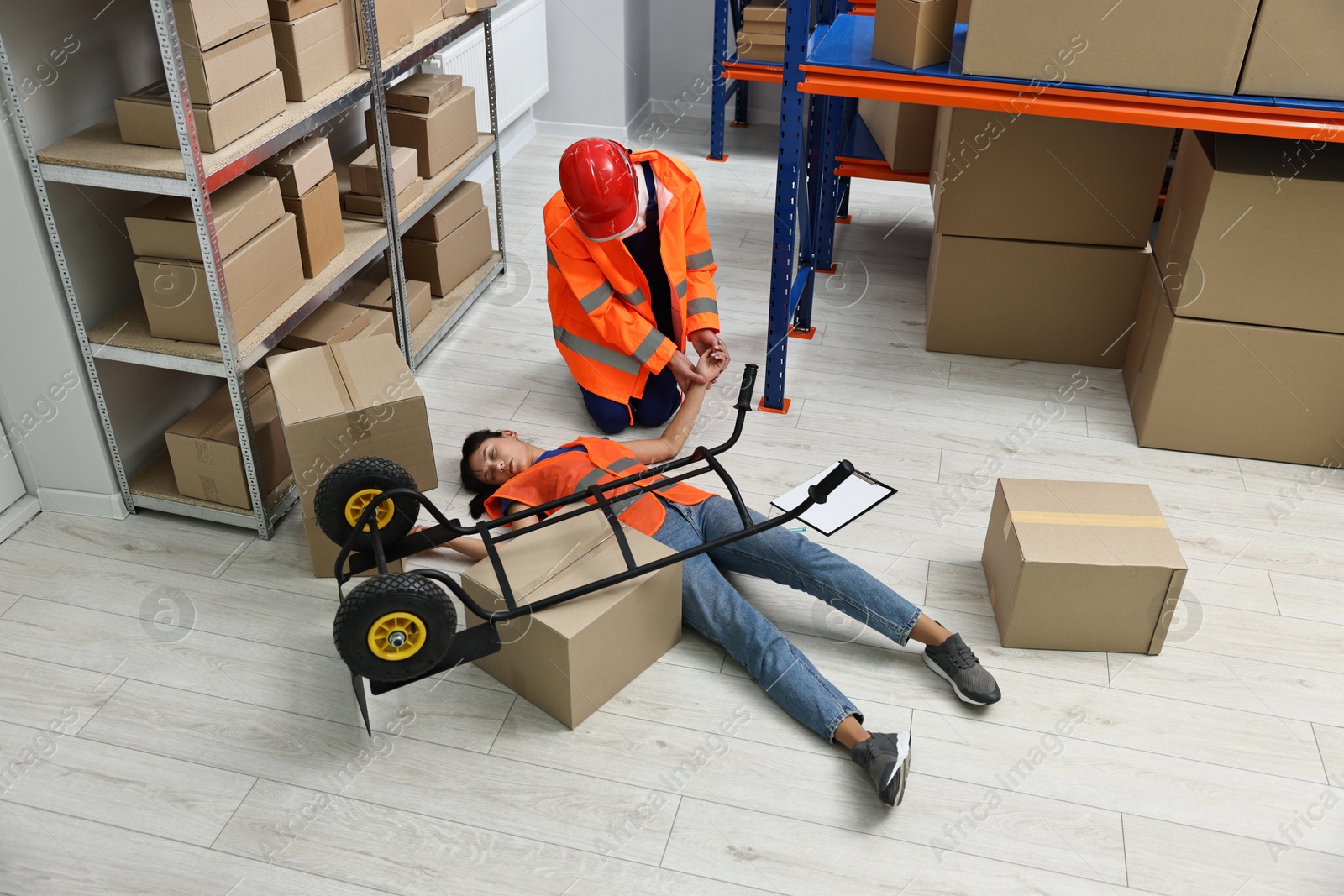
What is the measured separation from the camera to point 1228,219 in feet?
9.56

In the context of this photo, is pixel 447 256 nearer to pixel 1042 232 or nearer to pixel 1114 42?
pixel 1042 232

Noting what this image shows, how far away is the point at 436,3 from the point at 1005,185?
2.02 meters

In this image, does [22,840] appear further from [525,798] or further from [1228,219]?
[1228,219]

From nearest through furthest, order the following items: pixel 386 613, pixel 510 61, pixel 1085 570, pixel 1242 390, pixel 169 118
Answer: pixel 386 613
pixel 1085 570
pixel 169 118
pixel 1242 390
pixel 510 61

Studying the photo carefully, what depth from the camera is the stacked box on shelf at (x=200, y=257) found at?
103 inches

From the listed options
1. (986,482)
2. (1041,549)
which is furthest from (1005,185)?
(1041,549)

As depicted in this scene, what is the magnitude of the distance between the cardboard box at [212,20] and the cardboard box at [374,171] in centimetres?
77

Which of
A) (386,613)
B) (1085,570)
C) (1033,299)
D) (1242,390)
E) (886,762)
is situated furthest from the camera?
(1033,299)

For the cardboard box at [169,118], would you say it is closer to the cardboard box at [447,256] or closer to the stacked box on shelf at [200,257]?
the stacked box on shelf at [200,257]

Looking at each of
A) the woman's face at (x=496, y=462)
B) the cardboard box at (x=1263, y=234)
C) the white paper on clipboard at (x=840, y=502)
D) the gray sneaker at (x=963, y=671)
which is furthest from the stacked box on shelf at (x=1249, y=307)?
the woman's face at (x=496, y=462)

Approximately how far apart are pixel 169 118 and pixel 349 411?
789 mm

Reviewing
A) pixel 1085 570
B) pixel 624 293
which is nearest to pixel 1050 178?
pixel 624 293

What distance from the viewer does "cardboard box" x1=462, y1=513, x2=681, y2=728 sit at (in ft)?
7.26

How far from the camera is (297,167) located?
2943 millimetres
